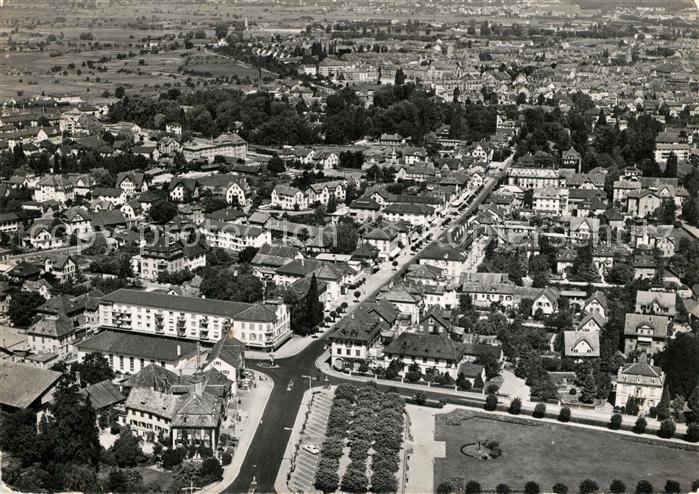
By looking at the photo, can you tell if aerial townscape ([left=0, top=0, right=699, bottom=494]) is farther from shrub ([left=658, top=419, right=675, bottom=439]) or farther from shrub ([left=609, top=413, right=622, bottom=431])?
shrub ([left=658, top=419, right=675, bottom=439])

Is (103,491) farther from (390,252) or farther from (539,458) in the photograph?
(390,252)

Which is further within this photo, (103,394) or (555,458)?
(103,394)

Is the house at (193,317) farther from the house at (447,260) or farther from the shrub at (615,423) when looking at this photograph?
the shrub at (615,423)

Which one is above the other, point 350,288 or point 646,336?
point 646,336

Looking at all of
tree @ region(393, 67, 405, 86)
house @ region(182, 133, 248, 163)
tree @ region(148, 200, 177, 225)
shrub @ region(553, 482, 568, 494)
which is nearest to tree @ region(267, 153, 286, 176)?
house @ region(182, 133, 248, 163)

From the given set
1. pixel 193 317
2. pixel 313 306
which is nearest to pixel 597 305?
pixel 313 306

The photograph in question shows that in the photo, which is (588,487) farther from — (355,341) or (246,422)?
(355,341)
